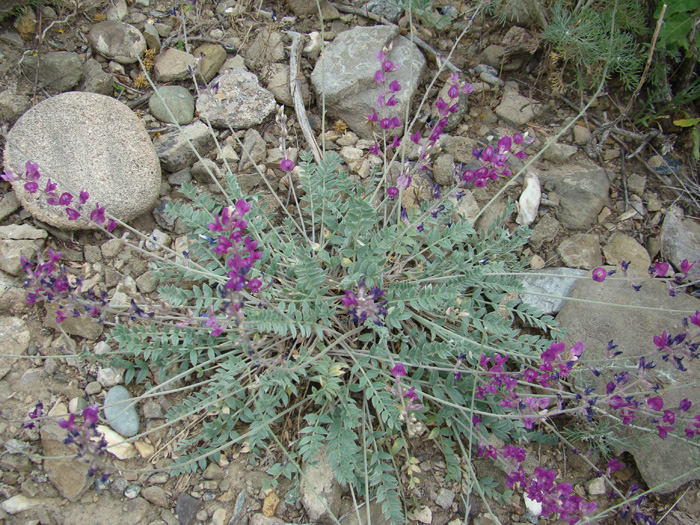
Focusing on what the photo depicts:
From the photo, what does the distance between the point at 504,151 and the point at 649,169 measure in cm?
204

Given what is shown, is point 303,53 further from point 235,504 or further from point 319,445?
point 235,504

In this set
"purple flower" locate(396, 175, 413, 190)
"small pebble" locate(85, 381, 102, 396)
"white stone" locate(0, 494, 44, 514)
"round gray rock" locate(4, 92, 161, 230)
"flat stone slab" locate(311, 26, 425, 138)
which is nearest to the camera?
"white stone" locate(0, 494, 44, 514)

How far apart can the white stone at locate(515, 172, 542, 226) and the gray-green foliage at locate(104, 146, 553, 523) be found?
0.42 meters

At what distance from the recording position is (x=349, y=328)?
278cm

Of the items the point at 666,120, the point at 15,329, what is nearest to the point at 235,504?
the point at 15,329

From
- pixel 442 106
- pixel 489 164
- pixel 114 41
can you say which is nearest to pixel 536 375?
pixel 489 164

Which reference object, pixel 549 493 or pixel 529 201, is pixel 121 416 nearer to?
pixel 549 493

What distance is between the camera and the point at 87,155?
117 inches

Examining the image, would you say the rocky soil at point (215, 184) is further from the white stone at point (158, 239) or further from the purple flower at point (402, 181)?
the purple flower at point (402, 181)

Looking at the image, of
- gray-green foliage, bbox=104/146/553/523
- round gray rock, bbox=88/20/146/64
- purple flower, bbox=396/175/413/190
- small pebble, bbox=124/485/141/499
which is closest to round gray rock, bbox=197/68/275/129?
round gray rock, bbox=88/20/146/64

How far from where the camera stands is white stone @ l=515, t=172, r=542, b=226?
10.9ft

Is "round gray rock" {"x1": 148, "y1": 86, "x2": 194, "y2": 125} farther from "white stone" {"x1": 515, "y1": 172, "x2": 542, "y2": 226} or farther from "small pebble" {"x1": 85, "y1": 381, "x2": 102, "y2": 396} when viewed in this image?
"white stone" {"x1": 515, "y1": 172, "x2": 542, "y2": 226}

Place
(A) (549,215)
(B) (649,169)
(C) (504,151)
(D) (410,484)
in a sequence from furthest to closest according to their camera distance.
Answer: (B) (649,169)
(A) (549,215)
(D) (410,484)
(C) (504,151)

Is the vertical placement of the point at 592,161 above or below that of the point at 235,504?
above
